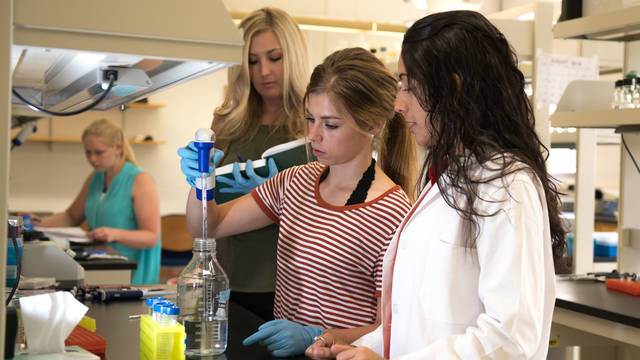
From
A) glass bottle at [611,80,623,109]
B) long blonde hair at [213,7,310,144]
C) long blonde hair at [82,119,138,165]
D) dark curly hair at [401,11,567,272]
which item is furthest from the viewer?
long blonde hair at [82,119,138,165]

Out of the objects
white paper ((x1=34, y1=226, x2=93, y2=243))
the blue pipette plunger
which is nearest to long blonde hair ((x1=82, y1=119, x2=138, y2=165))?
white paper ((x1=34, y1=226, x2=93, y2=243))

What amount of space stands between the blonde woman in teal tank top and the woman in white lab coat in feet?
8.28

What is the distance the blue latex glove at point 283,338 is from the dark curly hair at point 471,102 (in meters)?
0.39

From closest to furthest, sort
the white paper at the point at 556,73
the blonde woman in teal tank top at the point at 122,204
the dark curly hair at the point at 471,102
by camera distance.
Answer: the dark curly hair at the point at 471,102 → the white paper at the point at 556,73 → the blonde woman in teal tank top at the point at 122,204

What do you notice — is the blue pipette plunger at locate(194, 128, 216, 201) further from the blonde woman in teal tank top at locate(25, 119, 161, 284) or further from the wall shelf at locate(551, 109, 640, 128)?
the blonde woman in teal tank top at locate(25, 119, 161, 284)

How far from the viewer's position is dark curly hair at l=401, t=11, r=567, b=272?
1070mm

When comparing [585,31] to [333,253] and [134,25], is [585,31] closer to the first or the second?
[333,253]

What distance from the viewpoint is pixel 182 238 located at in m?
5.98

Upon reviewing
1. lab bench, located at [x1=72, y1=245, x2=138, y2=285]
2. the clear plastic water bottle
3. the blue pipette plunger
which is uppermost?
the blue pipette plunger

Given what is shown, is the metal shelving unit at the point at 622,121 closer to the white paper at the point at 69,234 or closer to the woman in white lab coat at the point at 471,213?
the woman in white lab coat at the point at 471,213

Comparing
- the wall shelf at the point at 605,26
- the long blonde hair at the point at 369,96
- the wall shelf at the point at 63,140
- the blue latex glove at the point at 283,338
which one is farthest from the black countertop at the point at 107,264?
the wall shelf at the point at 63,140

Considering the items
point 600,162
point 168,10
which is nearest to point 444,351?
point 168,10

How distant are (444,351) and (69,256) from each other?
1.55 m

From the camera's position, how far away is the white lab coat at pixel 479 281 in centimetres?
97
